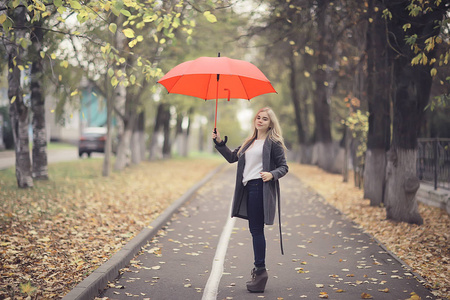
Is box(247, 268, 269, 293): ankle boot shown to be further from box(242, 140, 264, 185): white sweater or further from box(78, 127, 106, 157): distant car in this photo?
box(78, 127, 106, 157): distant car

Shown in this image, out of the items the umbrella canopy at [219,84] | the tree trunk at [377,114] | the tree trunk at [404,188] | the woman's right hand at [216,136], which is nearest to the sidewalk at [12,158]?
the tree trunk at [377,114]

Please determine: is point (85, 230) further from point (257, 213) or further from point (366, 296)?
point (366, 296)

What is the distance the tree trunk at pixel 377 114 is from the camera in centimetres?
1112

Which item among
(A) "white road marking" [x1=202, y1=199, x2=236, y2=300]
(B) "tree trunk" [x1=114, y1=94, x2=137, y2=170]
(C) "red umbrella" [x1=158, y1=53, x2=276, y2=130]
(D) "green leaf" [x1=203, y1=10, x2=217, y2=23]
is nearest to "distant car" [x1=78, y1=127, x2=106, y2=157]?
(B) "tree trunk" [x1=114, y1=94, x2=137, y2=170]

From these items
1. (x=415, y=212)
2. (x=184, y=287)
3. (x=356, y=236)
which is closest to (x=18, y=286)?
(x=184, y=287)

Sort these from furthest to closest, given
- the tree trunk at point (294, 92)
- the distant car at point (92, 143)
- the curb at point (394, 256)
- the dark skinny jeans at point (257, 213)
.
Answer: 1. the distant car at point (92, 143)
2. the tree trunk at point (294, 92)
3. the curb at point (394, 256)
4. the dark skinny jeans at point (257, 213)

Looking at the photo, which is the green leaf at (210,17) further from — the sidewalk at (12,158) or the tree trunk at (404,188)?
the sidewalk at (12,158)

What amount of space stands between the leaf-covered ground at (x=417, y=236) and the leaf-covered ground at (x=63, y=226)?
4.08 m

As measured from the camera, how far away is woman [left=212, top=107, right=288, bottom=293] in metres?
5.11

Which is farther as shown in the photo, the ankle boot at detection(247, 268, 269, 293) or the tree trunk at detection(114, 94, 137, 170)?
the tree trunk at detection(114, 94, 137, 170)

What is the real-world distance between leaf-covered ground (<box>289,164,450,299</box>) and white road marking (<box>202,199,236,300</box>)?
2.39m

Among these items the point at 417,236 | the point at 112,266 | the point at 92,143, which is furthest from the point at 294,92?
the point at 112,266

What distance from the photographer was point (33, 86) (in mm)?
13875

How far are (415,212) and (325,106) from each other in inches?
562
